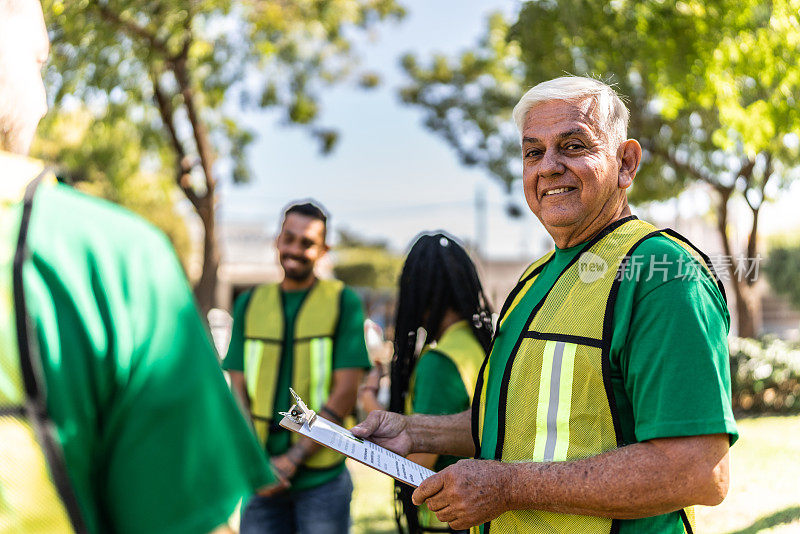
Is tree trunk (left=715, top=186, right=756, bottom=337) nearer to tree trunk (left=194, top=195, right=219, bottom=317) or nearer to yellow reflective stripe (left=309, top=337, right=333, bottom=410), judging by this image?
tree trunk (left=194, top=195, right=219, bottom=317)

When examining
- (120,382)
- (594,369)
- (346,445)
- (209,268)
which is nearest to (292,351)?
(346,445)

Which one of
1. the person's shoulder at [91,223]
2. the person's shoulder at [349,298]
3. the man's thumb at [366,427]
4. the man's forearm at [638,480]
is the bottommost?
the man's thumb at [366,427]

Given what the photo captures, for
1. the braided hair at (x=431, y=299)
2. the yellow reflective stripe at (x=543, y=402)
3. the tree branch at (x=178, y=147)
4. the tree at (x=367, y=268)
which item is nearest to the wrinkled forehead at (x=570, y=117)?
the yellow reflective stripe at (x=543, y=402)

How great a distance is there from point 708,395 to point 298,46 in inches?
376

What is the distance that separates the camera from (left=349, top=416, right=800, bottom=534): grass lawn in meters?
3.91

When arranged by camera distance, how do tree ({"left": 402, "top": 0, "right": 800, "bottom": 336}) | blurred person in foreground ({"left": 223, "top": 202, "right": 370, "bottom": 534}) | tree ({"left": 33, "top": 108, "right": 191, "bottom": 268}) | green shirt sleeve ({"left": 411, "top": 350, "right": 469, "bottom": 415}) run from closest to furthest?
green shirt sleeve ({"left": 411, "top": 350, "right": 469, "bottom": 415}) < blurred person in foreground ({"left": 223, "top": 202, "right": 370, "bottom": 534}) < tree ({"left": 402, "top": 0, "right": 800, "bottom": 336}) < tree ({"left": 33, "top": 108, "right": 191, "bottom": 268})

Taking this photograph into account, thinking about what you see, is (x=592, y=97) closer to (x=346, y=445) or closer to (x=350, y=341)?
(x=346, y=445)

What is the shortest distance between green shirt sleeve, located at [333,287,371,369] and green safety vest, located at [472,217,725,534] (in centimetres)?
191

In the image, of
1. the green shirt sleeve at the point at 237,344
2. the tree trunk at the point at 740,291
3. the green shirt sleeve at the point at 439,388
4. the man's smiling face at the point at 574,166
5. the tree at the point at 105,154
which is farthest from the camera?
the tree trunk at the point at 740,291

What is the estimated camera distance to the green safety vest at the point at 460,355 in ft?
8.73

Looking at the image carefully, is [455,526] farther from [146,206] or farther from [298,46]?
[146,206]

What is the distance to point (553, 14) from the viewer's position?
572cm

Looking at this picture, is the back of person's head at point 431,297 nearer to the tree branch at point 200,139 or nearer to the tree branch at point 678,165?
the tree branch at point 200,139

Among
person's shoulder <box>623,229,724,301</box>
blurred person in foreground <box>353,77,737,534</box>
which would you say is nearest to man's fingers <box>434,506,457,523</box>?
blurred person in foreground <box>353,77,737,534</box>
